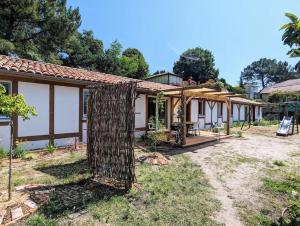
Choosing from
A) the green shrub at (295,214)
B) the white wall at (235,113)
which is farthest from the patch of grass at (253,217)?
the white wall at (235,113)

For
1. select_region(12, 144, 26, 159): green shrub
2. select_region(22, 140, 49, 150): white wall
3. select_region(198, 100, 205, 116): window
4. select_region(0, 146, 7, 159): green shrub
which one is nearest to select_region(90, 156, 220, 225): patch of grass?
select_region(12, 144, 26, 159): green shrub

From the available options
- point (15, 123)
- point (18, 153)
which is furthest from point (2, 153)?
point (15, 123)

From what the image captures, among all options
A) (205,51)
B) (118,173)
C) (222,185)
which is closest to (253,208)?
(222,185)

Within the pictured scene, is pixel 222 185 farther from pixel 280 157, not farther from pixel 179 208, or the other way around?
pixel 280 157

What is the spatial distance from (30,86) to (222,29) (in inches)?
541

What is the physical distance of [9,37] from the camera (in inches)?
795

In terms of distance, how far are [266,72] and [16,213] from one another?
287 ft

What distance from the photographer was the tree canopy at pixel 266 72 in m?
77.1

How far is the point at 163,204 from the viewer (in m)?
4.88

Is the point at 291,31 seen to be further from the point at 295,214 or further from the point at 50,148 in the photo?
the point at 50,148

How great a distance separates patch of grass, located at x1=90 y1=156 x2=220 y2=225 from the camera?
167 inches

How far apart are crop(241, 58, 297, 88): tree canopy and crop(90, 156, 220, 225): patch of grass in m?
78.3

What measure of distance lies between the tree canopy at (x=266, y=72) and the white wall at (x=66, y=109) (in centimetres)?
7602

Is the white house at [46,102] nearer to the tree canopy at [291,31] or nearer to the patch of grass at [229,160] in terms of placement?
the patch of grass at [229,160]
